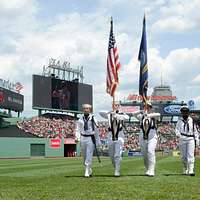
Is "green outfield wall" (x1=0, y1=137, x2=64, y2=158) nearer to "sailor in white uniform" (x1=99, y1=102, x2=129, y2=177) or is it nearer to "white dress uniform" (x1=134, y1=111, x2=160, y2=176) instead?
"sailor in white uniform" (x1=99, y1=102, x2=129, y2=177)

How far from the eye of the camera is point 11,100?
7881cm

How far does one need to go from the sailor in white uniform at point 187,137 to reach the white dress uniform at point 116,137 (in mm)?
1859

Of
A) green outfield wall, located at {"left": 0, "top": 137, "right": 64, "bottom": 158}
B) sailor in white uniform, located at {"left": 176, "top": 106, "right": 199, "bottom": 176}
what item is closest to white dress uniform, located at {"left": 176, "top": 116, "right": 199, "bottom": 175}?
sailor in white uniform, located at {"left": 176, "top": 106, "right": 199, "bottom": 176}

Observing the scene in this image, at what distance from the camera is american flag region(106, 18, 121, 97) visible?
52.1ft

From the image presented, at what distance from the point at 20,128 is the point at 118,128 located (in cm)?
6268

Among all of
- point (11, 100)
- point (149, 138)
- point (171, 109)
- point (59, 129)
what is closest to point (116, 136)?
point (149, 138)

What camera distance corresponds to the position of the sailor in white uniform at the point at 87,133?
14.5 meters

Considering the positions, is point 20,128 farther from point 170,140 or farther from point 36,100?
point 170,140

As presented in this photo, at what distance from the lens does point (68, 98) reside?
84000 millimetres

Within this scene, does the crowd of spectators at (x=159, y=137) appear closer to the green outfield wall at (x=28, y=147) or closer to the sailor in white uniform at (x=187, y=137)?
the green outfield wall at (x=28, y=147)

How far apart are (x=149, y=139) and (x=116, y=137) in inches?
37.6

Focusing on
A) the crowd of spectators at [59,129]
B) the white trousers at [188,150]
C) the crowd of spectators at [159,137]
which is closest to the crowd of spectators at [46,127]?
the crowd of spectators at [59,129]

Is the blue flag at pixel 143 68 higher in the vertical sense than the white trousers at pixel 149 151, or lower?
higher

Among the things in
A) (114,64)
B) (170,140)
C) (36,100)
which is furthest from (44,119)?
(114,64)
